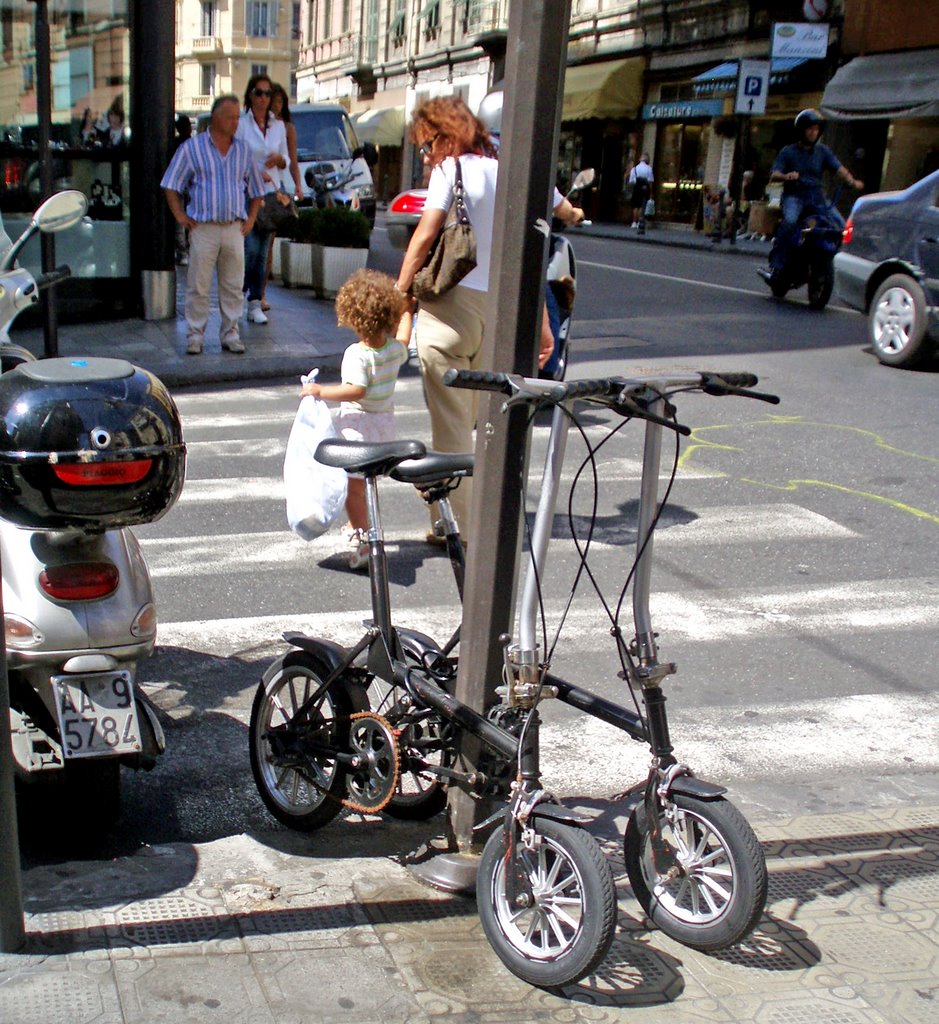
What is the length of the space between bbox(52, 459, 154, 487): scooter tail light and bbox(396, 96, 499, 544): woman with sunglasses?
2.55m

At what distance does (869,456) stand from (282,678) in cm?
542

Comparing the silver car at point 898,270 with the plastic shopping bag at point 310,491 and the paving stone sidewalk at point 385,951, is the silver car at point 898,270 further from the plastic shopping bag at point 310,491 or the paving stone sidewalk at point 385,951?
the paving stone sidewalk at point 385,951

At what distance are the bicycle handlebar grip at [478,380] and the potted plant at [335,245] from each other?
1172 cm

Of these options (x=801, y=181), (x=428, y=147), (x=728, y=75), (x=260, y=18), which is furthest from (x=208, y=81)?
(x=428, y=147)

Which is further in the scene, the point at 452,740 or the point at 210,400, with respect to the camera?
the point at 210,400

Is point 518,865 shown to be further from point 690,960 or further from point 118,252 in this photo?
point 118,252

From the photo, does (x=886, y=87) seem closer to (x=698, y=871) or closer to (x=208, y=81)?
Result: (x=698, y=871)

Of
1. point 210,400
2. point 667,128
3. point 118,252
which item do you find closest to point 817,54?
point 667,128

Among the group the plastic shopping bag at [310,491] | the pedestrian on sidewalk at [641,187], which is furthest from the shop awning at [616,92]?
the plastic shopping bag at [310,491]

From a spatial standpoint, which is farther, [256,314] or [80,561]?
[256,314]

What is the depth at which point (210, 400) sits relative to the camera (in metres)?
9.95

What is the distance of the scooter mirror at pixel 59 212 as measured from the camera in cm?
399

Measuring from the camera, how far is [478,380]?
2871 mm

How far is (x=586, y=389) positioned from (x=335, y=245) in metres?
12.2
